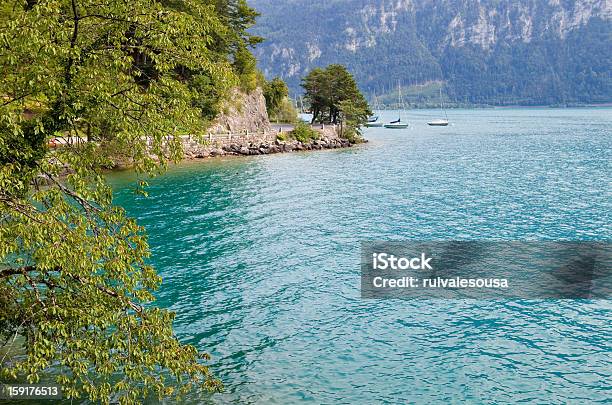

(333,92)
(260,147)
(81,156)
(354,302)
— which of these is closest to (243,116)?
(260,147)

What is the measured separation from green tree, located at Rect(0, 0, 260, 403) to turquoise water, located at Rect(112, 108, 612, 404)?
4249 mm

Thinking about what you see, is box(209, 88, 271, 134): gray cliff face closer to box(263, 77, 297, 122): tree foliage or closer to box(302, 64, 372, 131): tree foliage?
box(302, 64, 372, 131): tree foliage

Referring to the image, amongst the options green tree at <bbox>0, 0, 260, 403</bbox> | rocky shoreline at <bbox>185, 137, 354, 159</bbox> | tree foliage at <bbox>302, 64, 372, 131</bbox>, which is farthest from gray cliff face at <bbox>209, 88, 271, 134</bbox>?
green tree at <bbox>0, 0, 260, 403</bbox>

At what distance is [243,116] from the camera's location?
291 ft

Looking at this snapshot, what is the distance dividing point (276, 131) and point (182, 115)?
79.1 metres

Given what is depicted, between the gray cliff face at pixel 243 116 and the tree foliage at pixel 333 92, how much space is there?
15.9 metres

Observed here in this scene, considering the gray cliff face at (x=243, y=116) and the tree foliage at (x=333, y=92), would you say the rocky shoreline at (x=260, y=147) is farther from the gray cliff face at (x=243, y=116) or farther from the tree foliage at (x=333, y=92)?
the tree foliage at (x=333, y=92)

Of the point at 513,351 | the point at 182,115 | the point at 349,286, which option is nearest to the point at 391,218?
the point at 349,286

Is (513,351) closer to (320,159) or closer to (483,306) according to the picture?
(483,306)

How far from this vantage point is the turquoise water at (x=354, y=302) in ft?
52.4

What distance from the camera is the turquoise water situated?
16.0 m

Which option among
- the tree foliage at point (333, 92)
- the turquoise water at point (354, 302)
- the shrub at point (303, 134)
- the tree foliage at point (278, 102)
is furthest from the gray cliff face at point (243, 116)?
the turquoise water at point (354, 302)

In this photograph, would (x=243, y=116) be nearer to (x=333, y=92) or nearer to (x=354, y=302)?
(x=333, y=92)

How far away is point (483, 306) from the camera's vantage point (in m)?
21.6
